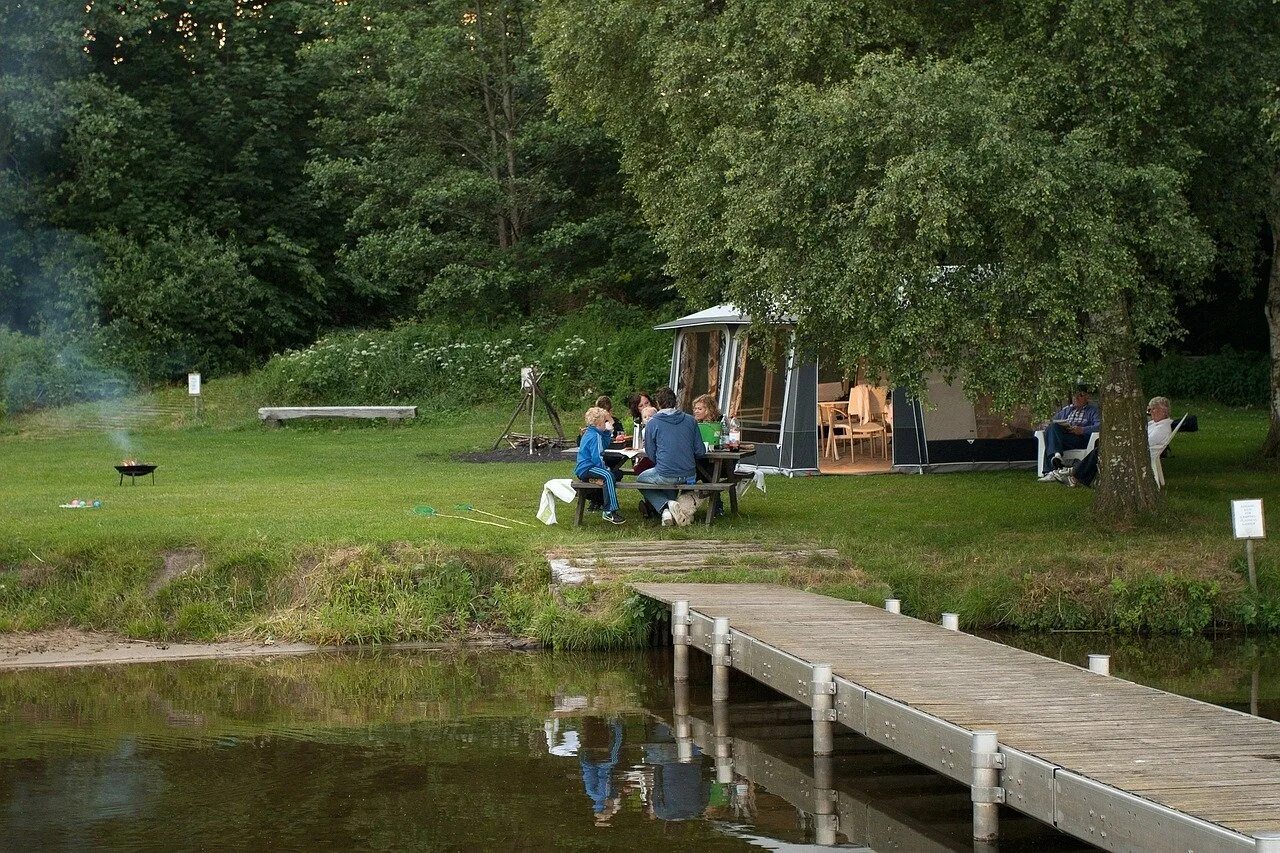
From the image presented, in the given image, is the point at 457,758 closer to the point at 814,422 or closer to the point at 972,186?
the point at 972,186

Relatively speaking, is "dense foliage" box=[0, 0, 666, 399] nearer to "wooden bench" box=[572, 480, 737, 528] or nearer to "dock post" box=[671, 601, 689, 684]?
"wooden bench" box=[572, 480, 737, 528]

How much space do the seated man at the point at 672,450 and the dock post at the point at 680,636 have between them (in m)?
2.71

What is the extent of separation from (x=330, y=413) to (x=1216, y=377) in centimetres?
1569

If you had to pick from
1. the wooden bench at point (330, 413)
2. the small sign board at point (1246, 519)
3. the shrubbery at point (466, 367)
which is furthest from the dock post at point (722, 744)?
the shrubbery at point (466, 367)

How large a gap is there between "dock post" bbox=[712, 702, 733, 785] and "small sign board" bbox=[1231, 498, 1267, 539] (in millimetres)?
4221

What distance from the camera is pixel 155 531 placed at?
482 inches

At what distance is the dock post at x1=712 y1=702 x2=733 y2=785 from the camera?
7996 millimetres

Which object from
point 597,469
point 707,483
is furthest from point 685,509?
point 597,469

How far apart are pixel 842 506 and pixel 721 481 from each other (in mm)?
2077

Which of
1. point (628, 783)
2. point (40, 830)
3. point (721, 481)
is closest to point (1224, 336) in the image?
point (721, 481)

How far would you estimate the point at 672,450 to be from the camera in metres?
12.8

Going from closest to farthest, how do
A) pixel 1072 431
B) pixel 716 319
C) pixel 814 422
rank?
pixel 1072 431
pixel 814 422
pixel 716 319

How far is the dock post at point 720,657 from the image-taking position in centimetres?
940

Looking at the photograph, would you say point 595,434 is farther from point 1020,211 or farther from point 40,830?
point 40,830
